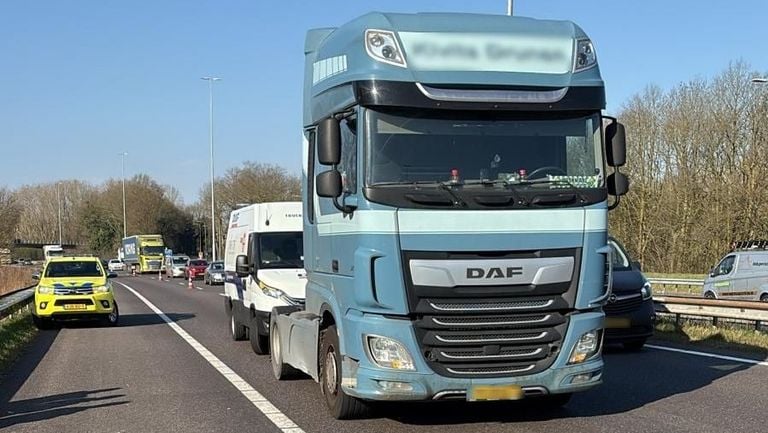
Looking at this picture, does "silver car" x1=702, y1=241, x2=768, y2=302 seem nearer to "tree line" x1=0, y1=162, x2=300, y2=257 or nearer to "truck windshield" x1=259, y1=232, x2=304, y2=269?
"truck windshield" x1=259, y1=232, x2=304, y2=269

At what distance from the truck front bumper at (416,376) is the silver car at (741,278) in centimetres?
1809

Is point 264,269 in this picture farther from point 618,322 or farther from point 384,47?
point 384,47

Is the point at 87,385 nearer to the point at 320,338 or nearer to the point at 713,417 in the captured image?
the point at 320,338

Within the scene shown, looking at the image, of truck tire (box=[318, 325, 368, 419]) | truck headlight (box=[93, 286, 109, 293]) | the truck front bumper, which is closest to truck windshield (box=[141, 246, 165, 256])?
truck headlight (box=[93, 286, 109, 293])

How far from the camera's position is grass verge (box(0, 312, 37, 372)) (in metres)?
13.3

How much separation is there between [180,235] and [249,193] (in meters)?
30.6

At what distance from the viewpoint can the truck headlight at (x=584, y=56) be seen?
7320mm

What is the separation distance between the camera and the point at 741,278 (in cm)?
2405

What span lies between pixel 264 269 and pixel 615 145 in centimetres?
734

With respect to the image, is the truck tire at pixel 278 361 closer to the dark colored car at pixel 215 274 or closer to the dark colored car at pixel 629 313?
the dark colored car at pixel 629 313

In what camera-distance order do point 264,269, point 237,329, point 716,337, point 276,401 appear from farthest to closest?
point 237,329 → point 716,337 → point 264,269 → point 276,401

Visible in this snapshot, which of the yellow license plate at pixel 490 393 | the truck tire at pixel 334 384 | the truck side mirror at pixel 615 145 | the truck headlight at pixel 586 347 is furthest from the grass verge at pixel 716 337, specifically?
the truck tire at pixel 334 384

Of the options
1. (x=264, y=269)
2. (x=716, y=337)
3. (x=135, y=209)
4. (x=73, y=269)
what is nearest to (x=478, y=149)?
(x=264, y=269)

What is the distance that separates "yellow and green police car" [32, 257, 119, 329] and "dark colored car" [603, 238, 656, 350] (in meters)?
11.4
